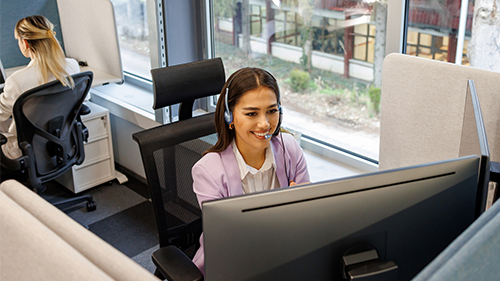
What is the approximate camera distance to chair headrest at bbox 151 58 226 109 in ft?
4.93

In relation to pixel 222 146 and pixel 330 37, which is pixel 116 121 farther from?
pixel 222 146

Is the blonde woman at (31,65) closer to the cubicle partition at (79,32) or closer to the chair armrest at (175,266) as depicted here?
the cubicle partition at (79,32)

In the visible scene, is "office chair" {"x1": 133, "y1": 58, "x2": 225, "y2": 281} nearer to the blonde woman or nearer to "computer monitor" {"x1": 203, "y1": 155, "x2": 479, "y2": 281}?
"computer monitor" {"x1": 203, "y1": 155, "x2": 479, "y2": 281}

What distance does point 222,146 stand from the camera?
1.39 m

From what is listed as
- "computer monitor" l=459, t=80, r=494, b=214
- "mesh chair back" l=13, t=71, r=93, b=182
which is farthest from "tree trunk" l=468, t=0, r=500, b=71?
"mesh chair back" l=13, t=71, r=93, b=182

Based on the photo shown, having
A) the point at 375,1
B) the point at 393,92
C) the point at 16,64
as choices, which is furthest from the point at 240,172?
the point at 16,64

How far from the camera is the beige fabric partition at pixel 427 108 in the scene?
3.81 ft

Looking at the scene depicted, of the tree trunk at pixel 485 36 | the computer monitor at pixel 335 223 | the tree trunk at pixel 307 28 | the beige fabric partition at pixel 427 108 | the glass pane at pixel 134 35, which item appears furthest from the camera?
the glass pane at pixel 134 35

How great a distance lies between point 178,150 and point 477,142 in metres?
0.88

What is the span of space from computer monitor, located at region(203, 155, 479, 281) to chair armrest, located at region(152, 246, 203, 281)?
0.52 m

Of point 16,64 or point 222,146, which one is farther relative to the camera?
point 16,64

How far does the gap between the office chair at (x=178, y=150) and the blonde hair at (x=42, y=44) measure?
→ 43.2 inches

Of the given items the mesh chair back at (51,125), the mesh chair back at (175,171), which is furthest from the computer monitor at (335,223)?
the mesh chair back at (51,125)

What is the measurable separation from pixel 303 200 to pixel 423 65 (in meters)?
0.75
